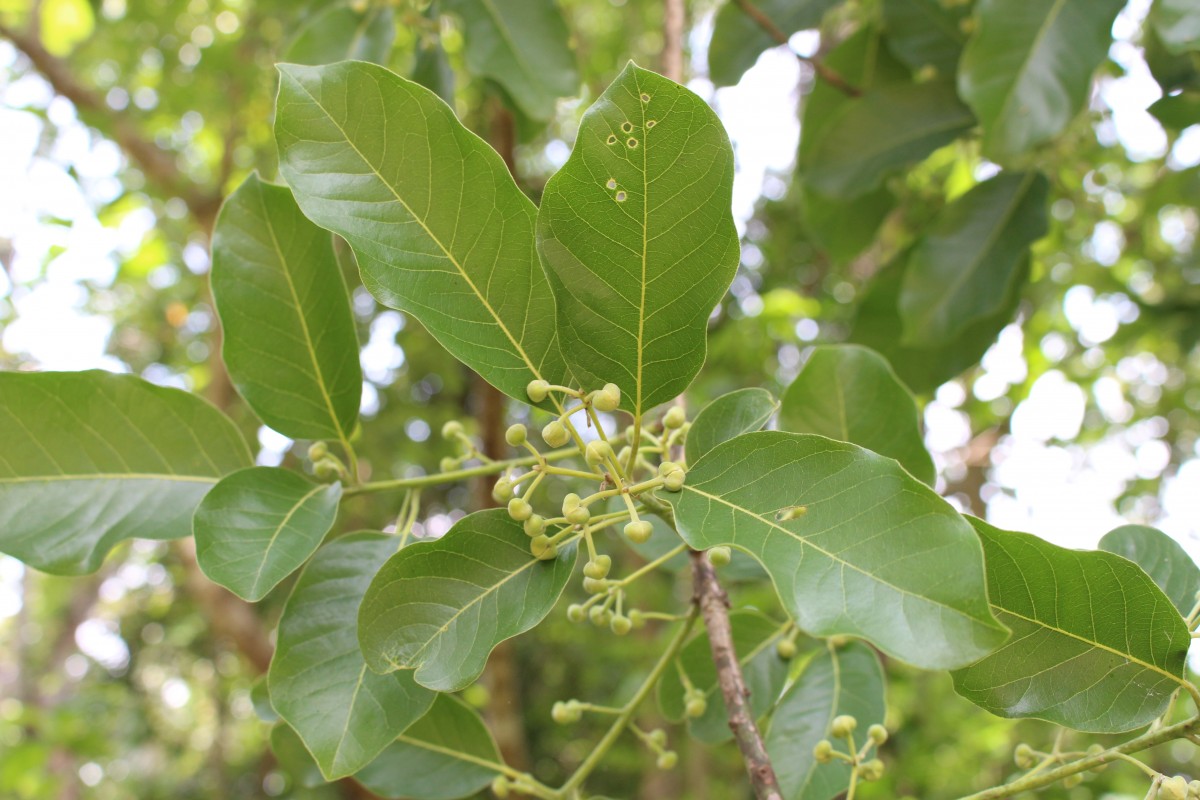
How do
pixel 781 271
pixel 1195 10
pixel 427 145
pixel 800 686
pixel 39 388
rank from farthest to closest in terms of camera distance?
pixel 781 271, pixel 1195 10, pixel 800 686, pixel 39 388, pixel 427 145

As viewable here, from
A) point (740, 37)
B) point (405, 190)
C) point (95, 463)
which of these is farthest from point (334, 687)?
point (740, 37)

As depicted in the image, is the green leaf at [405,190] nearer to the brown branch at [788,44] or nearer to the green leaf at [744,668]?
the green leaf at [744,668]

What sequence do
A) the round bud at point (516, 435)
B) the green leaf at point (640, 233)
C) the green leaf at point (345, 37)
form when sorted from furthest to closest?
the green leaf at point (345, 37) < the round bud at point (516, 435) < the green leaf at point (640, 233)

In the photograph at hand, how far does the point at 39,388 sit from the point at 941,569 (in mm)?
948

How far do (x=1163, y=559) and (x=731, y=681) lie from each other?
484mm

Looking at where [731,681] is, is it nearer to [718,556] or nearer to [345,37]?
[718,556]

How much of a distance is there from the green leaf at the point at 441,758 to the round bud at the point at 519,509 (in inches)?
19.5

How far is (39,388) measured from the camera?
97cm

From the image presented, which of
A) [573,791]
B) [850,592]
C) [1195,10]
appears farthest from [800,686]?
[1195,10]

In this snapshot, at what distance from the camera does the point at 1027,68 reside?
4.78 ft

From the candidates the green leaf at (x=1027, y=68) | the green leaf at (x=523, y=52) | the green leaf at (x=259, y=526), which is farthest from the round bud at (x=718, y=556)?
the green leaf at (x=523, y=52)

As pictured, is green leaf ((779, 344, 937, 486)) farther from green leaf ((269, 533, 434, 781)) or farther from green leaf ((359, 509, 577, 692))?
green leaf ((269, 533, 434, 781))

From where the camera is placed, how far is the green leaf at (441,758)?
1.18 meters

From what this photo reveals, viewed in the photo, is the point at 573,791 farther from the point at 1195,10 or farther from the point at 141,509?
the point at 1195,10
